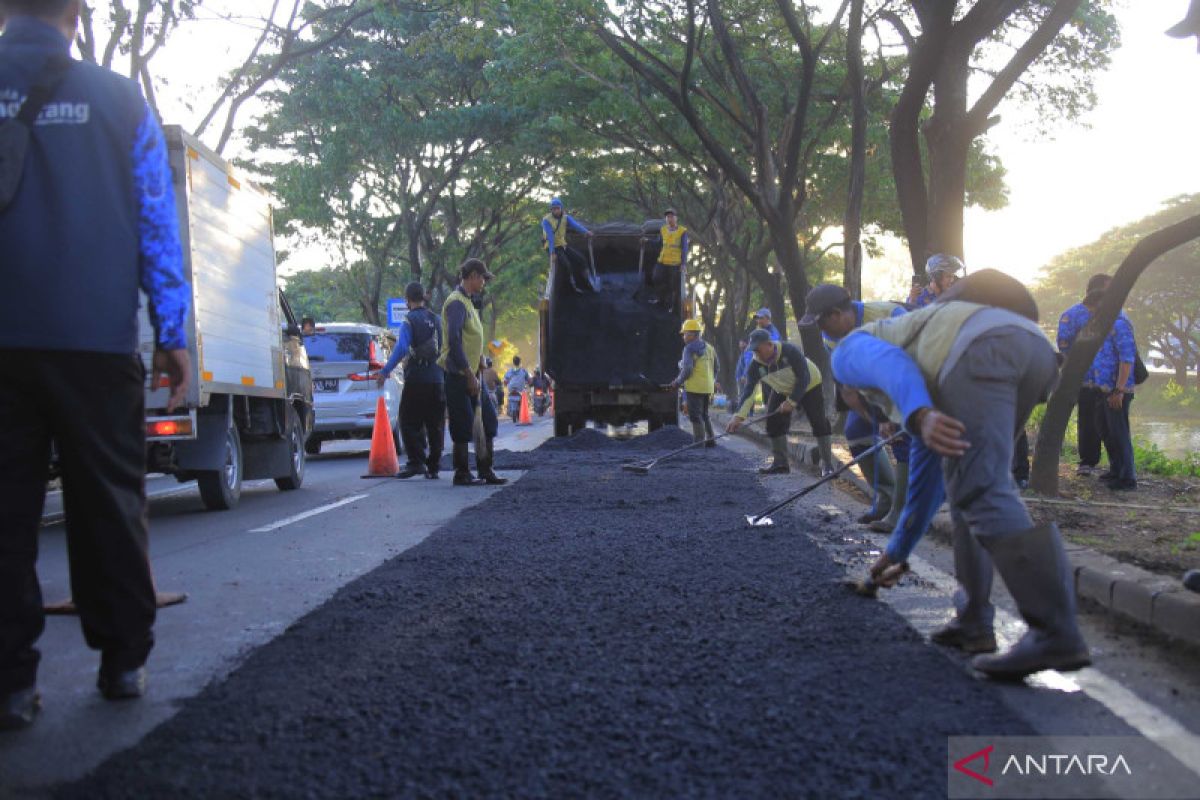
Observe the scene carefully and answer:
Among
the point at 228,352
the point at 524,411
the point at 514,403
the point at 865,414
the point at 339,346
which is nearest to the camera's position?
the point at 865,414

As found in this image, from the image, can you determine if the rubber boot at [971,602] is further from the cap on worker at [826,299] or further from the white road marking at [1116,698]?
the cap on worker at [826,299]

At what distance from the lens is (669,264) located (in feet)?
58.5

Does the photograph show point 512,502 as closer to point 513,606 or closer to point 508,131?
point 513,606

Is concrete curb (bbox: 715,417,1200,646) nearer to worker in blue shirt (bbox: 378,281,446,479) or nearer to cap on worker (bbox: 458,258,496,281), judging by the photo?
cap on worker (bbox: 458,258,496,281)

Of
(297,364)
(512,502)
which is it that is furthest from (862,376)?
(297,364)

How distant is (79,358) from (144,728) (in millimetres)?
1076

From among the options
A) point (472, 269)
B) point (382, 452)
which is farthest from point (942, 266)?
point (382, 452)

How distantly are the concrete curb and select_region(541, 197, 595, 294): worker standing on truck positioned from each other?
12421 mm

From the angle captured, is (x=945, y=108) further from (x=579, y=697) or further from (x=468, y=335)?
(x=579, y=697)

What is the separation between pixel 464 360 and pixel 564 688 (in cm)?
723

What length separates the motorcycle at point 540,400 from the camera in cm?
4053

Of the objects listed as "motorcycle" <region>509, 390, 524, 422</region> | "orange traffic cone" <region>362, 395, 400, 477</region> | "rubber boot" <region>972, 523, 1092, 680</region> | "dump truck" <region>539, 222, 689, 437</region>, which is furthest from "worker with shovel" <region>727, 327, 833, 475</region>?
"motorcycle" <region>509, 390, 524, 422</region>

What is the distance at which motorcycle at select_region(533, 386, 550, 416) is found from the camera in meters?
40.5

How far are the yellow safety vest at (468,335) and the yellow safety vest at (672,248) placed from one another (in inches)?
281
